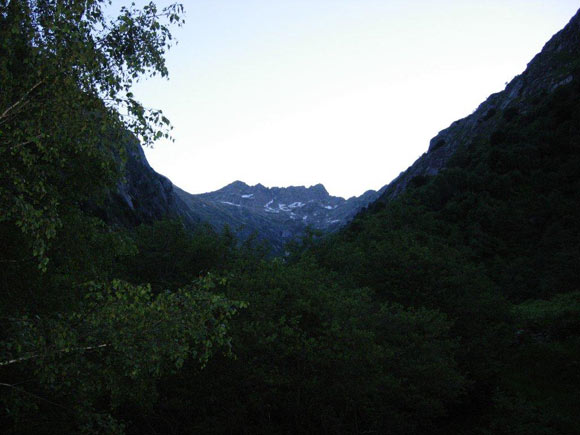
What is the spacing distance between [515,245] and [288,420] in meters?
44.2

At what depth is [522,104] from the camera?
82.1 m

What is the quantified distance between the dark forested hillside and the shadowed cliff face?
4691 centimetres

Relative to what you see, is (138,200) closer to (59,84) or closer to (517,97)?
(59,84)

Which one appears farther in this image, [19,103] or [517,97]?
[517,97]

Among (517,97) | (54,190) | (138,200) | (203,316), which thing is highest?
(138,200)

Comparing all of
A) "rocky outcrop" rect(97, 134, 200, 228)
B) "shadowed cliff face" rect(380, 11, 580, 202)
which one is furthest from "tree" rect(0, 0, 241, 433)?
"shadowed cliff face" rect(380, 11, 580, 202)

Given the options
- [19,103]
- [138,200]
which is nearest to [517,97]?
[138,200]

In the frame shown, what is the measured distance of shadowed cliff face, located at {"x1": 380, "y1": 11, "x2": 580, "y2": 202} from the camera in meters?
79.4

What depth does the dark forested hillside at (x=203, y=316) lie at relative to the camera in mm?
7527

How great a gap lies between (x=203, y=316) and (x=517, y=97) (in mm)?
103688

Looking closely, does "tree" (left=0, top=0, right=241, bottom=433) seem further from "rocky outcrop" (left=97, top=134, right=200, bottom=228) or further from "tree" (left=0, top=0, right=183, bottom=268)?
"rocky outcrop" (left=97, top=134, right=200, bottom=228)

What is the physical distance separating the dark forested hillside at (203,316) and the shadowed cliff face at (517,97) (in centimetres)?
4691

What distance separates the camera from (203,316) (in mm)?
8203

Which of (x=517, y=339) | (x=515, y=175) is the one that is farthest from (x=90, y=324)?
(x=515, y=175)
